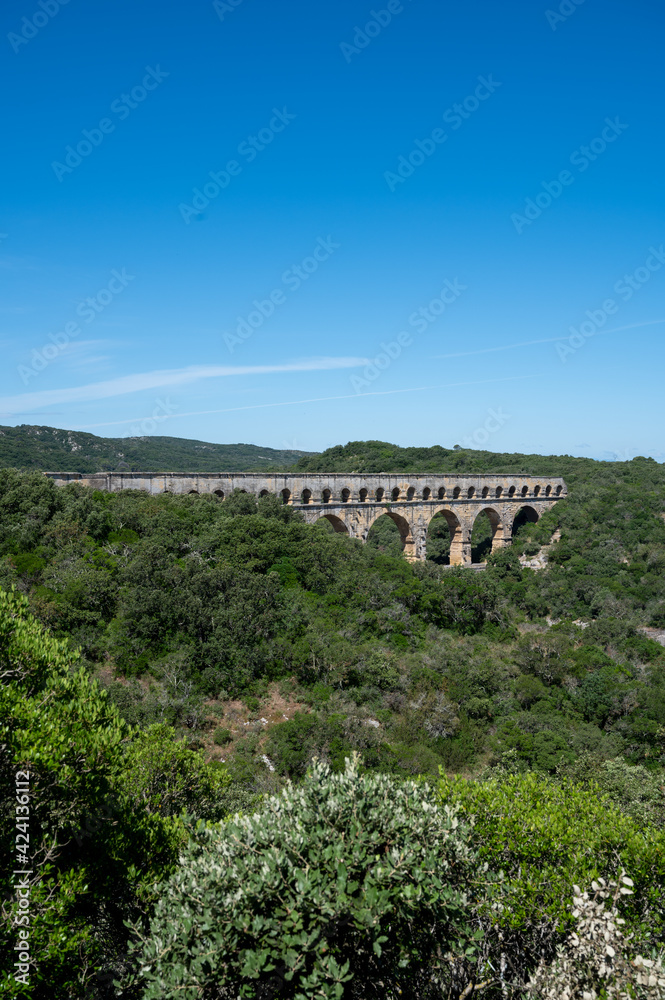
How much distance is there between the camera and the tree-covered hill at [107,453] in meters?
52.9

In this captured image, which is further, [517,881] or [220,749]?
[220,749]

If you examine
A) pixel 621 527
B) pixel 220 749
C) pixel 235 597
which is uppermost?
pixel 621 527

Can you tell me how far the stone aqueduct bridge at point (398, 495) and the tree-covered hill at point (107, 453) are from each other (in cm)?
1653

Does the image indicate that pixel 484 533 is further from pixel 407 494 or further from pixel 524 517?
pixel 407 494

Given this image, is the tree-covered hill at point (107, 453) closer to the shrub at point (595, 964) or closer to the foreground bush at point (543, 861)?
the foreground bush at point (543, 861)

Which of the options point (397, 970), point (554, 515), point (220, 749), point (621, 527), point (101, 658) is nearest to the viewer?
point (397, 970)

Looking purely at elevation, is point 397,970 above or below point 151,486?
below

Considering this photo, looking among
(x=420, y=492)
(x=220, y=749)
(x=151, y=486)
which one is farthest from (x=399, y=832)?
(x=420, y=492)

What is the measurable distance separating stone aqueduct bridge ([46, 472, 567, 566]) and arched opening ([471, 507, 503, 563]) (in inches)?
6.3

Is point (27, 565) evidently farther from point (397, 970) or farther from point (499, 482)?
point (499, 482)

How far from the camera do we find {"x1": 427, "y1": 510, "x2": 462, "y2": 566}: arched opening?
40.7 m

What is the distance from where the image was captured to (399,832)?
5465 millimetres

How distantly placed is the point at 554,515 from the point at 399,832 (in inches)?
1605

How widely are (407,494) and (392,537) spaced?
8500 millimetres
